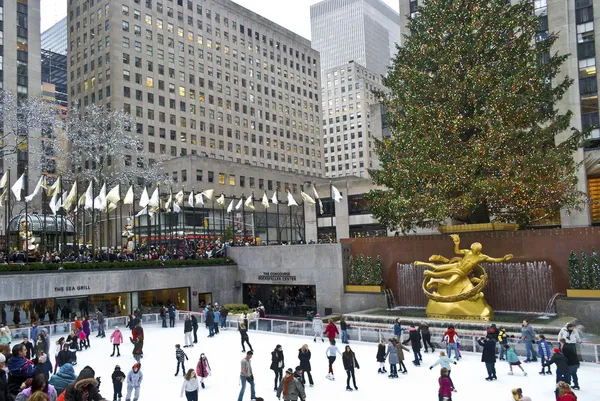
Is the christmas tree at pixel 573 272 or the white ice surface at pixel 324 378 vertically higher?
the christmas tree at pixel 573 272

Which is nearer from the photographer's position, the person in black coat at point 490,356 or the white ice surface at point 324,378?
the white ice surface at point 324,378

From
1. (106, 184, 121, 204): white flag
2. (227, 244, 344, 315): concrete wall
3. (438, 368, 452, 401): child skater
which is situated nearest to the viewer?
(438, 368, 452, 401): child skater

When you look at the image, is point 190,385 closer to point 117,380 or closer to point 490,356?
point 117,380

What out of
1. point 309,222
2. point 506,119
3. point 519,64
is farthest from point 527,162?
point 309,222

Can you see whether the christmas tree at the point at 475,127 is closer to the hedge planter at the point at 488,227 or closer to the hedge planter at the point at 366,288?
the hedge planter at the point at 488,227

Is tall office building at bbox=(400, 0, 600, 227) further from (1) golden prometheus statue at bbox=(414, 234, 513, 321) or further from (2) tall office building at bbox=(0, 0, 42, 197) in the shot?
(2) tall office building at bbox=(0, 0, 42, 197)

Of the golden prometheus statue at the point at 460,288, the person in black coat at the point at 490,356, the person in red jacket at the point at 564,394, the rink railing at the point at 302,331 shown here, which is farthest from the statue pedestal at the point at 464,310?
the person in red jacket at the point at 564,394

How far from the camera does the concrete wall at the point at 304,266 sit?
107 ft

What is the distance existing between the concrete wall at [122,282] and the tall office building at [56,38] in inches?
5540

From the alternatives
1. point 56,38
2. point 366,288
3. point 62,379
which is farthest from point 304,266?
point 56,38

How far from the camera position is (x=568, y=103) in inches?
1550

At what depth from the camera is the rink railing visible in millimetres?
18062

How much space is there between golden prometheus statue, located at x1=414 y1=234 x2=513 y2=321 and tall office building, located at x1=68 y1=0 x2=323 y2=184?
2288 inches

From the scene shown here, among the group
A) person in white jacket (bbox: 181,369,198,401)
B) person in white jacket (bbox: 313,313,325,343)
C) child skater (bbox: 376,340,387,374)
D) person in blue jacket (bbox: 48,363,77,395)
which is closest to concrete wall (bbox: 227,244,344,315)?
person in white jacket (bbox: 313,313,325,343)
